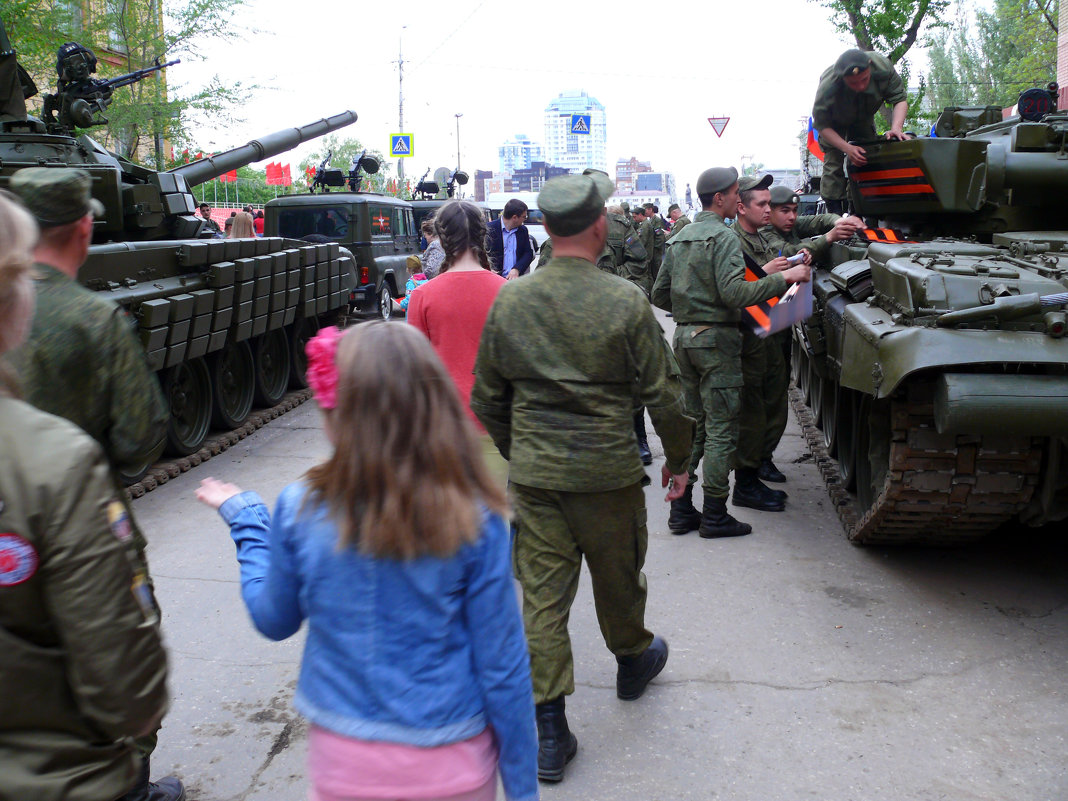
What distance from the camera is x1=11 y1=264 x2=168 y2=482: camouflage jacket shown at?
2.75 m

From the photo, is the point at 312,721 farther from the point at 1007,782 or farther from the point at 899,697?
the point at 899,697

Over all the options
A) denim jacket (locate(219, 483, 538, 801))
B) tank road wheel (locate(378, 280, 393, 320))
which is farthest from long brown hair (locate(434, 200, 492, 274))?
tank road wheel (locate(378, 280, 393, 320))

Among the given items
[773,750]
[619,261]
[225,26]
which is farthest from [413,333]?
[225,26]

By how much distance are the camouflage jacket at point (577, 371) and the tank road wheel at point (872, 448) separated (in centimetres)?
187

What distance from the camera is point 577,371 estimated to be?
3.22m

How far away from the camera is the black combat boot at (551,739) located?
336cm

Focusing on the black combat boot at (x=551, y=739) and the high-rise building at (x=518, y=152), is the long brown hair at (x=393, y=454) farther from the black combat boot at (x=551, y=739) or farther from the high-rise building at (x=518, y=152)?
the high-rise building at (x=518, y=152)

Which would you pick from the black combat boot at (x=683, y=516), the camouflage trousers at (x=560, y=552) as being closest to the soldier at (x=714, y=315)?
the black combat boot at (x=683, y=516)

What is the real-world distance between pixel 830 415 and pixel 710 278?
2273 mm

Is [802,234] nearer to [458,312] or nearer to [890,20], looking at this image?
[458,312]

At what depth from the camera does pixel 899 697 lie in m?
3.86

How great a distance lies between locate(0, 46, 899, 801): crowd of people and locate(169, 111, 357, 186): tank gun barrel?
7279mm

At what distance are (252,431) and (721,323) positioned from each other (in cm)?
485

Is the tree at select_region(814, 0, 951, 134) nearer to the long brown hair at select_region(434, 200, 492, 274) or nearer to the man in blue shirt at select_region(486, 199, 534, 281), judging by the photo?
the man in blue shirt at select_region(486, 199, 534, 281)
